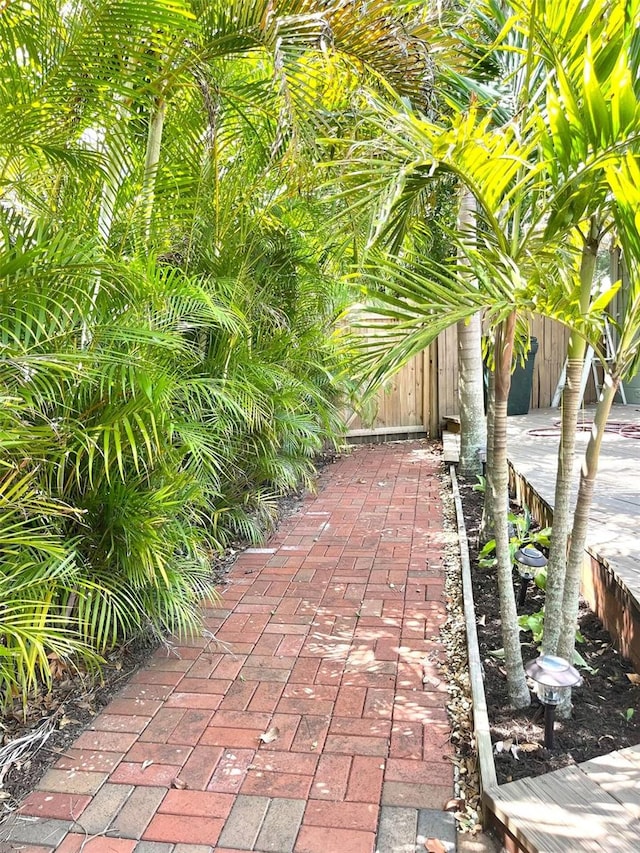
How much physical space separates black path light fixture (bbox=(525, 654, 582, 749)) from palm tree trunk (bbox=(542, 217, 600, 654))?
0.26 m

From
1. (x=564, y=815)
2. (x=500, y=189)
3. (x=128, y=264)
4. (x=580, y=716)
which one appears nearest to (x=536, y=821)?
(x=564, y=815)

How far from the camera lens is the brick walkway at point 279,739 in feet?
5.70

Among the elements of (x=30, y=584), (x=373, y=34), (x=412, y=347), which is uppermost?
(x=373, y=34)

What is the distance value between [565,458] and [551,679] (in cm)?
66

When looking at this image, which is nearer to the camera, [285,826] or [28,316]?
[285,826]

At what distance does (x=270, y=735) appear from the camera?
2160 mm

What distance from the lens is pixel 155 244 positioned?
2635mm

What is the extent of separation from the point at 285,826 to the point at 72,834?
0.61 metres

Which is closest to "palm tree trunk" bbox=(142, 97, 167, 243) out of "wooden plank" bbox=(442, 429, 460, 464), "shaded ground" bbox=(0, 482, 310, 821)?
"shaded ground" bbox=(0, 482, 310, 821)

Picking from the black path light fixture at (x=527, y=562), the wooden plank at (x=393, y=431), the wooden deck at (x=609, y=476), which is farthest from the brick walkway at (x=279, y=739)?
the wooden plank at (x=393, y=431)

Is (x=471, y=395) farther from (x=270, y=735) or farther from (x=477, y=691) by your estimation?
(x=270, y=735)

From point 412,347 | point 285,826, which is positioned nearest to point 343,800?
point 285,826

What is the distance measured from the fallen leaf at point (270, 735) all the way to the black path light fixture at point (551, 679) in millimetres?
920

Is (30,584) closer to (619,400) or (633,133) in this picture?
(633,133)
